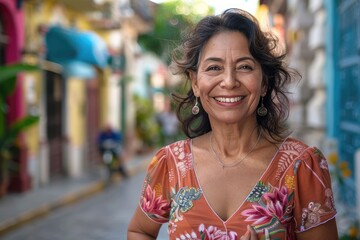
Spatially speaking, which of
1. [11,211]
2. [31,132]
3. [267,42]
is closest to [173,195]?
[267,42]

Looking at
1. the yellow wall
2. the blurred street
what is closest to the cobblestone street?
the blurred street

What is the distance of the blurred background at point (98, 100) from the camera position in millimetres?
8047

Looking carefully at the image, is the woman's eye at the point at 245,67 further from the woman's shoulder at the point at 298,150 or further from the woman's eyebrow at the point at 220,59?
the woman's shoulder at the point at 298,150

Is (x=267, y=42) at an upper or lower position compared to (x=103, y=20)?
lower

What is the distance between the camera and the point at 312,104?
382 inches

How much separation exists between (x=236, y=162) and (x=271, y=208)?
0.89 feet

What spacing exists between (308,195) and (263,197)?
0.16 meters

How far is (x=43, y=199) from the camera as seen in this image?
12602 mm

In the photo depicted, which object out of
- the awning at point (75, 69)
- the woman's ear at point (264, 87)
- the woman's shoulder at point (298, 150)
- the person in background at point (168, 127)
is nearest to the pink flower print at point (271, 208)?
the woman's shoulder at point (298, 150)

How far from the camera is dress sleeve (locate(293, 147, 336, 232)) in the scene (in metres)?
2.33

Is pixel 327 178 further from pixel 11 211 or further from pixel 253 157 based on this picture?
→ pixel 11 211

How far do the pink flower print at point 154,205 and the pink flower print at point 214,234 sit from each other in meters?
0.24

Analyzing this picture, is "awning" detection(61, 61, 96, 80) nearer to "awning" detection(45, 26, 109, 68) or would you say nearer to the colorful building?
the colorful building

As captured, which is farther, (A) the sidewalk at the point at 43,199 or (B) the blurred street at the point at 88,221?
(A) the sidewalk at the point at 43,199
